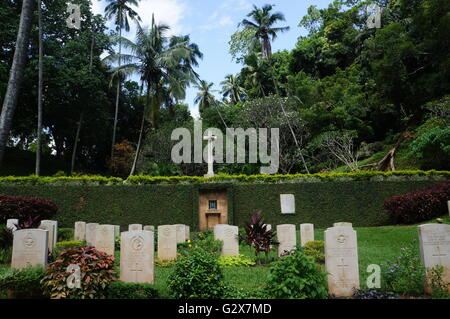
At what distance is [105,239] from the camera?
11.8 meters

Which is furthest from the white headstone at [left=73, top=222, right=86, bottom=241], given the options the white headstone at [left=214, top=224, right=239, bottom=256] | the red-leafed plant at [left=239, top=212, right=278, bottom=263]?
the red-leafed plant at [left=239, top=212, right=278, bottom=263]

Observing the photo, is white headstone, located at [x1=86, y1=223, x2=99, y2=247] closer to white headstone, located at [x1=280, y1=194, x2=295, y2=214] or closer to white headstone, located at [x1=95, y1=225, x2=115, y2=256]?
white headstone, located at [x1=95, y1=225, x2=115, y2=256]

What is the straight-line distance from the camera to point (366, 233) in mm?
15500

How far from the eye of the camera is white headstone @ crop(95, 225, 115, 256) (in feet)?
38.5

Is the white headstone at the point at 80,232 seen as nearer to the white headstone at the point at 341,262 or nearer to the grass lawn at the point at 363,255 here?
the grass lawn at the point at 363,255

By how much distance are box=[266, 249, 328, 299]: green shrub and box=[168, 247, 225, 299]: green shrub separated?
89cm

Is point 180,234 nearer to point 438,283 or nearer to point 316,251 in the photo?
point 316,251

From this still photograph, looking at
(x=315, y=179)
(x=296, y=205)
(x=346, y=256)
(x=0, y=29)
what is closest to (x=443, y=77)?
(x=315, y=179)

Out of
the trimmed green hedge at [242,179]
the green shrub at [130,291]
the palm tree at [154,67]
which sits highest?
the palm tree at [154,67]

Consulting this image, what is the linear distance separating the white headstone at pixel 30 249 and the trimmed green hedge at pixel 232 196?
1067cm

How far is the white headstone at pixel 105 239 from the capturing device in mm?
11727

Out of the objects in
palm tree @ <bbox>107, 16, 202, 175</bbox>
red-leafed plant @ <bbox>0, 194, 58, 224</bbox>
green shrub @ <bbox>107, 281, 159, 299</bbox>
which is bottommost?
green shrub @ <bbox>107, 281, 159, 299</bbox>

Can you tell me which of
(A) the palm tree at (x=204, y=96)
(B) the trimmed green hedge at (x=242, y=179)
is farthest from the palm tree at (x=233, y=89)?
(B) the trimmed green hedge at (x=242, y=179)

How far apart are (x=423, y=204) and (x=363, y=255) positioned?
7272 millimetres
